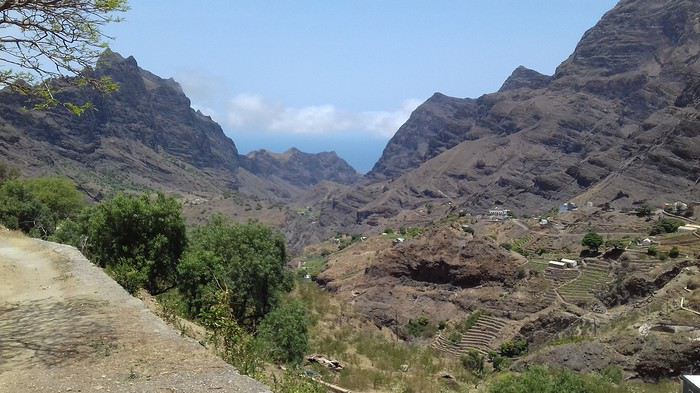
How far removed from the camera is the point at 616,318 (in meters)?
40.7

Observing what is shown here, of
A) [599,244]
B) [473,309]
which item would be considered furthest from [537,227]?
[473,309]

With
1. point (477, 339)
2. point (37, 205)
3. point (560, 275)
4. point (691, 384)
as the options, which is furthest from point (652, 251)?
point (37, 205)

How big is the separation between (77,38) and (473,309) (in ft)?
178

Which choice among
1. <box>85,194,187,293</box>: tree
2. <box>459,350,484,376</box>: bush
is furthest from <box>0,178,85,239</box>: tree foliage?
<box>459,350,484,376</box>: bush

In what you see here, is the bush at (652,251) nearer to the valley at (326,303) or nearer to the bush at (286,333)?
the valley at (326,303)

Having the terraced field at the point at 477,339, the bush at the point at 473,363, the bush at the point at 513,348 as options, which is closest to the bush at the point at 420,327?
the terraced field at the point at 477,339

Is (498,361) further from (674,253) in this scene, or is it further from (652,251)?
(652,251)

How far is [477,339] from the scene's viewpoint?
2040 inches

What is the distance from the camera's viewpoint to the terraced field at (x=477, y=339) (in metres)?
49.2

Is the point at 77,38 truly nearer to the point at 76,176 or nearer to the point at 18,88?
the point at 18,88

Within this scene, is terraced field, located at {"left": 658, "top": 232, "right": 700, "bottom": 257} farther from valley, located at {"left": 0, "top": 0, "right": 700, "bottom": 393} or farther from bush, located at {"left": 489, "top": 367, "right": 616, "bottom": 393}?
bush, located at {"left": 489, "top": 367, "right": 616, "bottom": 393}

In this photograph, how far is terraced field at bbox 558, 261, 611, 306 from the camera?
172 feet

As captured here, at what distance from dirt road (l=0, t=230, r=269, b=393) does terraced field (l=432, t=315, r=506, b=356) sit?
40.8m

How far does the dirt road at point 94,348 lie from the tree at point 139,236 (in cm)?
844
